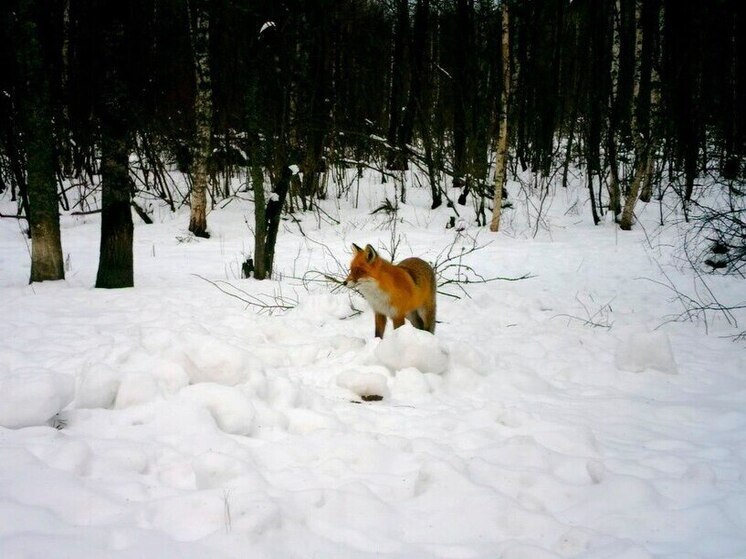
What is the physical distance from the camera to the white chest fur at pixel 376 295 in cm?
508

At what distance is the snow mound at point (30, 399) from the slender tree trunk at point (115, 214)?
4.65m

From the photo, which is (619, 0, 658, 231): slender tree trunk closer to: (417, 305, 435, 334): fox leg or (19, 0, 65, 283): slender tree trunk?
(417, 305, 435, 334): fox leg

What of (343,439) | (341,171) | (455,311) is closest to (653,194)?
(341,171)

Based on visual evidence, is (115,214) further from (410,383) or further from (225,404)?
(410,383)

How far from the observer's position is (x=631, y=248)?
1121 cm

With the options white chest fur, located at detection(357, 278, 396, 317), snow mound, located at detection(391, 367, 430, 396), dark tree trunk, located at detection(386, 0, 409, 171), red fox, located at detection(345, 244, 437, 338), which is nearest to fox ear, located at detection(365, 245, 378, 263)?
red fox, located at detection(345, 244, 437, 338)

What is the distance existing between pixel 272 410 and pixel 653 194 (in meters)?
16.1

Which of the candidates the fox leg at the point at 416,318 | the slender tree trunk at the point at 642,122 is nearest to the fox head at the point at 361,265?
the fox leg at the point at 416,318

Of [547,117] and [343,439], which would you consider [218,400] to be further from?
[547,117]

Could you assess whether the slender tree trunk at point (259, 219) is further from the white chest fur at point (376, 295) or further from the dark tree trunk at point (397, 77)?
the dark tree trunk at point (397, 77)

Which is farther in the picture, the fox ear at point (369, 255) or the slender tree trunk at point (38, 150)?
the slender tree trunk at point (38, 150)

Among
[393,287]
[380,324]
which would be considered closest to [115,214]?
[380,324]

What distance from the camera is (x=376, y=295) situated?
A: 205 inches

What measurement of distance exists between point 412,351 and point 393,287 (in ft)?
3.28
